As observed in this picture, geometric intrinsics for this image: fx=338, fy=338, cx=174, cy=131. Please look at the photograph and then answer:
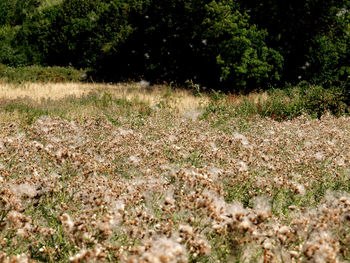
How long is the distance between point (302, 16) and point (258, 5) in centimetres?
240

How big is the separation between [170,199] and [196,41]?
65.4 feet

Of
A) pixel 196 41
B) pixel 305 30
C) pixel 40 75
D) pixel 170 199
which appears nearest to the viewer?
pixel 170 199

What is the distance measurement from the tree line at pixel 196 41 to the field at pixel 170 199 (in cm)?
939

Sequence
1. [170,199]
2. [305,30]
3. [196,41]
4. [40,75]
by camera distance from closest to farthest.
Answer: [170,199] < [305,30] < [196,41] < [40,75]

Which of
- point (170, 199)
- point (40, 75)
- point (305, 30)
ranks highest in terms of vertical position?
point (305, 30)

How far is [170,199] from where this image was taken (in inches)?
125

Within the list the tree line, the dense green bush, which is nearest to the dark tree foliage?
the tree line

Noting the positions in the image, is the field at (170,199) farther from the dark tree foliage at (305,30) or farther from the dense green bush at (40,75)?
the dense green bush at (40,75)

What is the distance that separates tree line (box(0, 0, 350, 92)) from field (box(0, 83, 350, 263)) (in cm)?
939

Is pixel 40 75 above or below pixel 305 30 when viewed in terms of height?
below

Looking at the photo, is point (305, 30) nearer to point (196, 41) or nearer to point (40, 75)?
point (196, 41)

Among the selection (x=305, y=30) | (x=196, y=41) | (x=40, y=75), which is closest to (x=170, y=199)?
(x=305, y=30)

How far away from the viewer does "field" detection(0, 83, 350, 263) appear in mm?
2498

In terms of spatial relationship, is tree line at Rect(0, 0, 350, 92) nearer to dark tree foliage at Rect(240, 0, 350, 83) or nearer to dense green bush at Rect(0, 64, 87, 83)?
dark tree foliage at Rect(240, 0, 350, 83)
